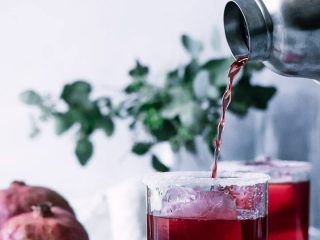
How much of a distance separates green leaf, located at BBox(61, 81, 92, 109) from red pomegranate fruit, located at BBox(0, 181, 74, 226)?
0.36 m

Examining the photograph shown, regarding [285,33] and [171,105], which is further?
[171,105]

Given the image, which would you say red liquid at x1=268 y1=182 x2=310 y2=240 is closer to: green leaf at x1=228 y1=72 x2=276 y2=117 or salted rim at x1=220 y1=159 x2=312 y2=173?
salted rim at x1=220 y1=159 x2=312 y2=173

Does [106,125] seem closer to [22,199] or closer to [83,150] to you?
[83,150]

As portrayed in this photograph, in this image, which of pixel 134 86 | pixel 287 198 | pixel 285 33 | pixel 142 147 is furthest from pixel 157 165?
pixel 285 33

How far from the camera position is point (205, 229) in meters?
0.74

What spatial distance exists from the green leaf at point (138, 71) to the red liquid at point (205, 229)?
0.67 meters

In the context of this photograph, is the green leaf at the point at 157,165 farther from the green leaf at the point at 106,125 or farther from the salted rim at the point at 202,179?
the salted rim at the point at 202,179

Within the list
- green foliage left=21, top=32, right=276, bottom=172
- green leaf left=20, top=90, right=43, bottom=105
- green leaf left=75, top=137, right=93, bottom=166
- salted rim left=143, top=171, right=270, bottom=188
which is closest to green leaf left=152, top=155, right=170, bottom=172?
green foliage left=21, top=32, right=276, bottom=172

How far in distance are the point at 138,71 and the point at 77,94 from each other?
A: 0.12 metres

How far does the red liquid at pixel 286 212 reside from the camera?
42.3 inches

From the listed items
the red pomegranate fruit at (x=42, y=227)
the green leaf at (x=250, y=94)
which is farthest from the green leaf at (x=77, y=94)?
the red pomegranate fruit at (x=42, y=227)

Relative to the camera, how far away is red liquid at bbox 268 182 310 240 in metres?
1.08

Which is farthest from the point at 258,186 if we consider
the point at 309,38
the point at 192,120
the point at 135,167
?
the point at 135,167

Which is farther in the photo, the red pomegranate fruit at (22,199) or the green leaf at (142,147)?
the green leaf at (142,147)
